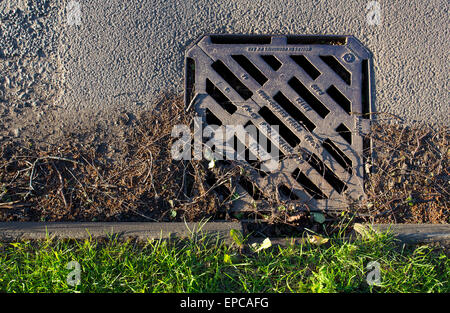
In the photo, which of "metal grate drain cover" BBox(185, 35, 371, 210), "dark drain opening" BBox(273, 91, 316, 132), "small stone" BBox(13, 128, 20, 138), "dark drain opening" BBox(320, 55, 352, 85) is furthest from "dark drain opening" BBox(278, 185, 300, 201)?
"small stone" BBox(13, 128, 20, 138)

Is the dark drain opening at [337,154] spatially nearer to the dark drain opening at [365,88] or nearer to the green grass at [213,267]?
the dark drain opening at [365,88]

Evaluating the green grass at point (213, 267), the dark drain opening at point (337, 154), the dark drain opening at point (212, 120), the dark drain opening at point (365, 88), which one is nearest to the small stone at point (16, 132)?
the green grass at point (213, 267)

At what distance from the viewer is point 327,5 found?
2395 mm

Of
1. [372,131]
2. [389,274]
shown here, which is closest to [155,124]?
[372,131]

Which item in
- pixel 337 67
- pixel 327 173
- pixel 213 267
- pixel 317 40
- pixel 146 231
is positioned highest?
pixel 317 40

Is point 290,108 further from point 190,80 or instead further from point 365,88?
point 190,80

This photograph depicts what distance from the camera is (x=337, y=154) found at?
224 centimetres

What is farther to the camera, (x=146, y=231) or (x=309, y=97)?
(x=309, y=97)

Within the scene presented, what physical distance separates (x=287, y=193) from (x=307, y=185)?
0.48 ft

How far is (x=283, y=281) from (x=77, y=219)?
120 cm

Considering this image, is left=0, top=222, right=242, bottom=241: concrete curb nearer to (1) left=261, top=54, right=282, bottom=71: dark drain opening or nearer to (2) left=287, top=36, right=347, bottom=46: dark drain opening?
(1) left=261, top=54, right=282, bottom=71: dark drain opening

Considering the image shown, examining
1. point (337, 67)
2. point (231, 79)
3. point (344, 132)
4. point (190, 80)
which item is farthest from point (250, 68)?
point (344, 132)

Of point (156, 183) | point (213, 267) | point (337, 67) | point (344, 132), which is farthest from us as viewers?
point (337, 67)
